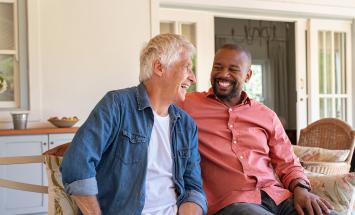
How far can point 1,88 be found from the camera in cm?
386

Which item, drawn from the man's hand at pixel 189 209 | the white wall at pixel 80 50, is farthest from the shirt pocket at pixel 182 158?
the white wall at pixel 80 50

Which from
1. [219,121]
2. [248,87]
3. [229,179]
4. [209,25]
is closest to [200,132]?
[219,121]

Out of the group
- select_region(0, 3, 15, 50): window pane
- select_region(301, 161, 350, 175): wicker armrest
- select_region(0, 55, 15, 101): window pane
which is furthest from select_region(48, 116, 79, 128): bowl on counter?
select_region(301, 161, 350, 175): wicker armrest

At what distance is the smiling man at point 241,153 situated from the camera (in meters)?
1.87

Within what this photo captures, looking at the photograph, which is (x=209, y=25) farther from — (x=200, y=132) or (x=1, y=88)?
(x=200, y=132)

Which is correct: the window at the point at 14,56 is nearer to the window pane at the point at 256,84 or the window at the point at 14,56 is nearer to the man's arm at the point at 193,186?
the man's arm at the point at 193,186

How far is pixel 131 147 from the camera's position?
1.53 meters

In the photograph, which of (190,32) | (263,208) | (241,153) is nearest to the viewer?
(263,208)

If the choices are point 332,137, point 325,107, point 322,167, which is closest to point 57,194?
point 322,167

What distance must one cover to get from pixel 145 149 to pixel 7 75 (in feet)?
9.28

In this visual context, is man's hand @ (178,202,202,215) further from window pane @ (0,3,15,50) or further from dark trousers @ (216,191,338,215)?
window pane @ (0,3,15,50)

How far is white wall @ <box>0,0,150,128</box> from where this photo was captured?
3.98 meters

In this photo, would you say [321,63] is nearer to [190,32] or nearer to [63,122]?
[190,32]

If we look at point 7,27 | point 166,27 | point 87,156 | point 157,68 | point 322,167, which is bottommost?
point 322,167
